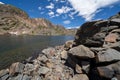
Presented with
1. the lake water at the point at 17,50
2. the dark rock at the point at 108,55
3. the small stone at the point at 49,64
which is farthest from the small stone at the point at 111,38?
the lake water at the point at 17,50

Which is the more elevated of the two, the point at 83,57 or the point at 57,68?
the point at 83,57

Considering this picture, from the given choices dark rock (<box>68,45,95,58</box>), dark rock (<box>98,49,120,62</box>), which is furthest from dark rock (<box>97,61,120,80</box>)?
dark rock (<box>68,45,95,58</box>)

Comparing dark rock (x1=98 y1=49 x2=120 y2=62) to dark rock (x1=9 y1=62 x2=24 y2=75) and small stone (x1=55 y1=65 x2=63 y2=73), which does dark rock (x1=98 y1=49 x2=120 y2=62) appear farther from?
dark rock (x1=9 y1=62 x2=24 y2=75)

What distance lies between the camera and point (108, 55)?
19.8 m

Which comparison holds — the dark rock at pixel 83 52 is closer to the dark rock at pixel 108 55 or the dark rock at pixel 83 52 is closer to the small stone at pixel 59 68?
the dark rock at pixel 108 55

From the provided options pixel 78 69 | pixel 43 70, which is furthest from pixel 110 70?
pixel 43 70

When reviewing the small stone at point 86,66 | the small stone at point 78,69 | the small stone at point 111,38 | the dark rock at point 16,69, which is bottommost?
the dark rock at point 16,69

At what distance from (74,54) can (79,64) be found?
1661mm

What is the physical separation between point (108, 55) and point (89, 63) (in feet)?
10.1

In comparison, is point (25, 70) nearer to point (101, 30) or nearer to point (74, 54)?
point (74, 54)

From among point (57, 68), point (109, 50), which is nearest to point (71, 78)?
point (57, 68)

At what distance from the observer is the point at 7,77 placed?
2408 centimetres

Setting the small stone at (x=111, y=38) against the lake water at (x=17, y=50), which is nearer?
the small stone at (x=111, y=38)

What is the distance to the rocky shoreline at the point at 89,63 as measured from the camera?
64.2 feet
